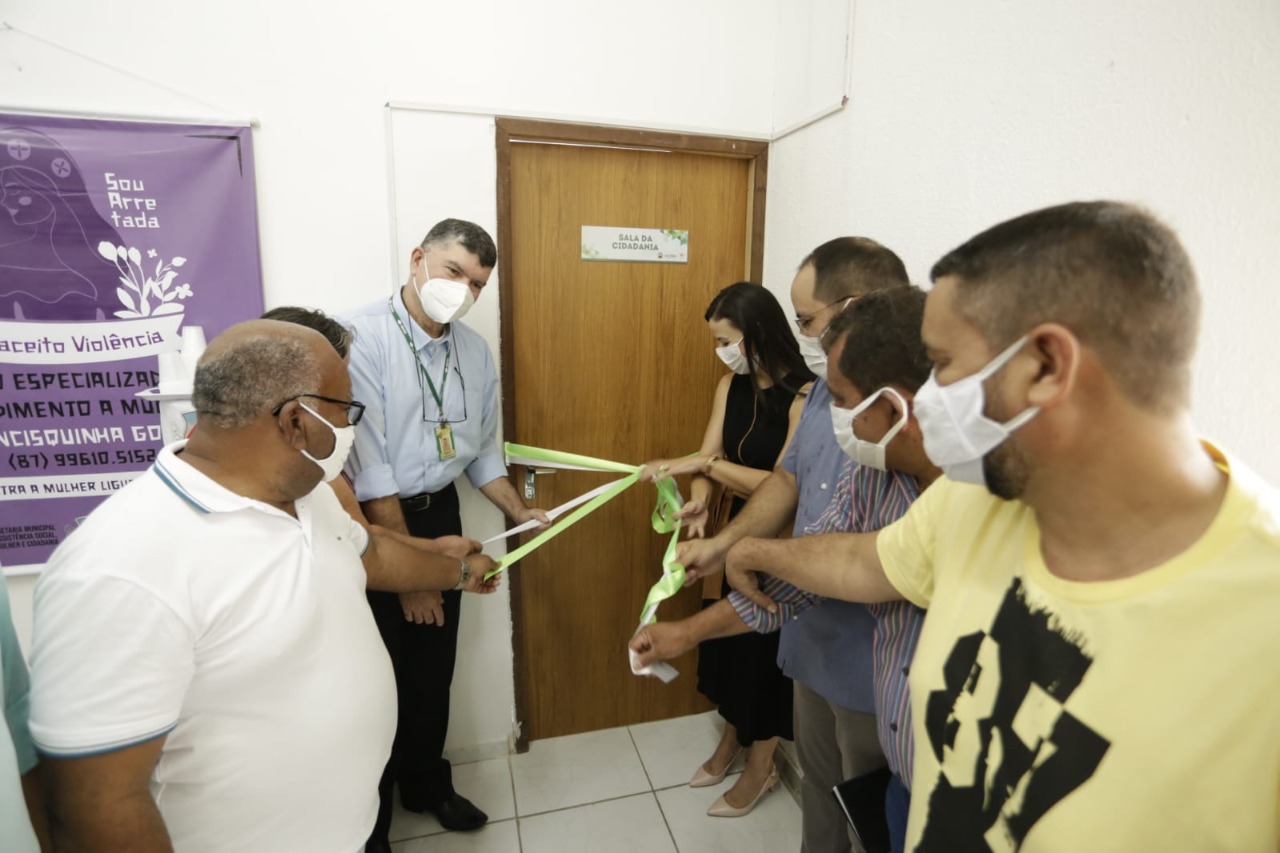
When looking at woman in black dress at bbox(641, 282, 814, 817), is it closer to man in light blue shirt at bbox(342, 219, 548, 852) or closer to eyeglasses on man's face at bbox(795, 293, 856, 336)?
eyeglasses on man's face at bbox(795, 293, 856, 336)

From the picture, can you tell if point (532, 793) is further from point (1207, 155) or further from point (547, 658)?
point (1207, 155)

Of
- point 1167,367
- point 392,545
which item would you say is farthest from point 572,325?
point 1167,367

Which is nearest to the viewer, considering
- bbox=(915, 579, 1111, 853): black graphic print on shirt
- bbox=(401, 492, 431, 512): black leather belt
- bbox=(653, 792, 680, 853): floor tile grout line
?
bbox=(915, 579, 1111, 853): black graphic print on shirt

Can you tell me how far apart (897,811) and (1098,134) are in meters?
1.43

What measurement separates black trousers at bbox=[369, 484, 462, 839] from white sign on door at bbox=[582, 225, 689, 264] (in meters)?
1.10

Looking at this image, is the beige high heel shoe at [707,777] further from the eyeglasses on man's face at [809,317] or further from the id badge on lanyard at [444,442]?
the eyeglasses on man's face at [809,317]

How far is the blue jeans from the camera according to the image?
123 cm

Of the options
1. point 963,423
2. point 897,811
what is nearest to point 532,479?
point 897,811

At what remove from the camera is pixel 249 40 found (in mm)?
2084

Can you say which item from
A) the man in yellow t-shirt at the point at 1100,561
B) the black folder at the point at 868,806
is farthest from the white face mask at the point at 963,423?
the black folder at the point at 868,806

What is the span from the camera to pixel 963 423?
809 mm

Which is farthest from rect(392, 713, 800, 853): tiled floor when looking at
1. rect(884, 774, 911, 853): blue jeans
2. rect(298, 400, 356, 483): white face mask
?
rect(298, 400, 356, 483): white face mask

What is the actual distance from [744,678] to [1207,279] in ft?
6.10

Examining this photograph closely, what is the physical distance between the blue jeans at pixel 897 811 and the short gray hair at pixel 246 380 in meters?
1.37
